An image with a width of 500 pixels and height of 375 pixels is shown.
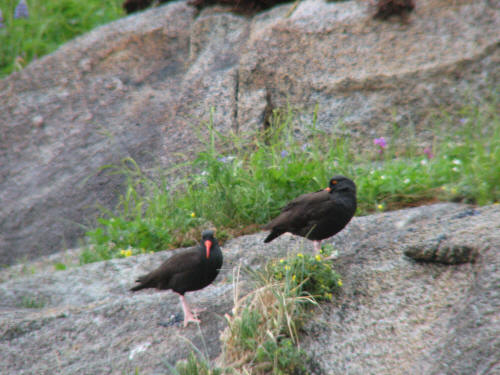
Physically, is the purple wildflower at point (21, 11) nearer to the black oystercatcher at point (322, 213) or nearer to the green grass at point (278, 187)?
the green grass at point (278, 187)

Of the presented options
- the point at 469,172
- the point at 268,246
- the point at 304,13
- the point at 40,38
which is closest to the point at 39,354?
the point at 268,246

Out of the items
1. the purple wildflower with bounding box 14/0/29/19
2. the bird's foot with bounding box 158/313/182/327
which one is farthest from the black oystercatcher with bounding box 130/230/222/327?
the purple wildflower with bounding box 14/0/29/19

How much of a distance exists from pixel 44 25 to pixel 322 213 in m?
8.32

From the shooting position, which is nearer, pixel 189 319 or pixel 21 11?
pixel 189 319

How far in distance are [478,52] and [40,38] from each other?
7.63 metres

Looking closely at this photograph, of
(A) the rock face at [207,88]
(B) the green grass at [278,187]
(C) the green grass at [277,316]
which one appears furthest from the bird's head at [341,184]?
(A) the rock face at [207,88]

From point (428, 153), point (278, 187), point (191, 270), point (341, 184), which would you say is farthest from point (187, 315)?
point (428, 153)

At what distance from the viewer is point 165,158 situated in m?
7.13

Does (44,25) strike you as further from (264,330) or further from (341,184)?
(264,330)

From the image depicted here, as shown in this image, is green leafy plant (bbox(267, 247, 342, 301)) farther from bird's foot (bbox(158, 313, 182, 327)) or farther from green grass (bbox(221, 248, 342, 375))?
bird's foot (bbox(158, 313, 182, 327))

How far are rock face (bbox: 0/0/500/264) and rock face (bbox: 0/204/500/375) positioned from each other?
2.10m

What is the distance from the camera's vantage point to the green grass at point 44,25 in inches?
397

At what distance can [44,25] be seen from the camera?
10.4 metres

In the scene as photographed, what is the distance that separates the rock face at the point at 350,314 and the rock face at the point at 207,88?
2103mm
